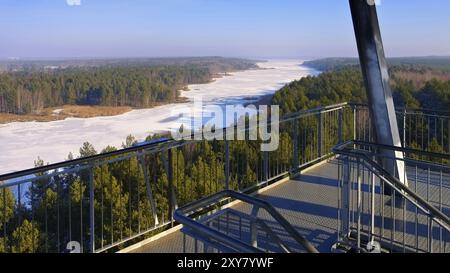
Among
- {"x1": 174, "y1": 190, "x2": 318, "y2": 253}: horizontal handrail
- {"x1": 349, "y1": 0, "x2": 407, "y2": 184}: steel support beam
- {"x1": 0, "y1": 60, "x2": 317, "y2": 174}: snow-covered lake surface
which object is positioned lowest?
{"x1": 0, "y1": 60, "x2": 317, "y2": 174}: snow-covered lake surface

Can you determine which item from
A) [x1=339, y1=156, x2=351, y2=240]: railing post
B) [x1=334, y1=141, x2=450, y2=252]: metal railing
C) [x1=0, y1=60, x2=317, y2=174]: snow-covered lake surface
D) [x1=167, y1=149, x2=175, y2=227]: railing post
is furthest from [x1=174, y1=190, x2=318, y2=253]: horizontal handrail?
[x1=0, y1=60, x2=317, y2=174]: snow-covered lake surface

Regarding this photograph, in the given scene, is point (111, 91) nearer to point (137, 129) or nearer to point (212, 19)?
point (137, 129)

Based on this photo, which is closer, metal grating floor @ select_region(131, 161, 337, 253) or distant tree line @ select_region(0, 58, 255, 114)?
metal grating floor @ select_region(131, 161, 337, 253)

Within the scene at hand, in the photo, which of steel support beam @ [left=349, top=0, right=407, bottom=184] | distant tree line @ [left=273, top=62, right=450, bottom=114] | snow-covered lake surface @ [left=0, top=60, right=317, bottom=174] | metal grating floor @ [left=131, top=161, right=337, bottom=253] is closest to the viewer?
metal grating floor @ [left=131, top=161, right=337, bottom=253]

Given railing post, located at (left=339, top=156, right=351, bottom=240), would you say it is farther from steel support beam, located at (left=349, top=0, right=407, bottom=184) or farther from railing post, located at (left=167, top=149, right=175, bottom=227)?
railing post, located at (left=167, top=149, right=175, bottom=227)
